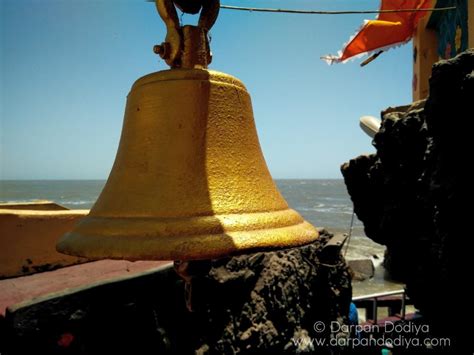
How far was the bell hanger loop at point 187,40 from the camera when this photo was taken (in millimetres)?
1075

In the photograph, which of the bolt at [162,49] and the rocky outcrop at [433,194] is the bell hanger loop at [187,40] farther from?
the rocky outcrop at [433,194]

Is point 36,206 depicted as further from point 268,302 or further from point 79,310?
point 268,302

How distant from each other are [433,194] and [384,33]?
5.39 metres

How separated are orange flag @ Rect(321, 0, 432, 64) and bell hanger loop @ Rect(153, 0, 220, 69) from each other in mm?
7363

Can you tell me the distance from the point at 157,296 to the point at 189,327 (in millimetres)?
410

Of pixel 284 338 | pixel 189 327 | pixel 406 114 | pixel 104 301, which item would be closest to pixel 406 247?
pixel 406 114

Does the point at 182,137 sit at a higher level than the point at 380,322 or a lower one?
higher

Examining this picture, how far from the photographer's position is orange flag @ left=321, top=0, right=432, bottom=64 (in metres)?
7.83

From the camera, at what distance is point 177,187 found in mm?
970

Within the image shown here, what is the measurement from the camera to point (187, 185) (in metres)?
0.97

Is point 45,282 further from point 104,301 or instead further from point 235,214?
point 235,214

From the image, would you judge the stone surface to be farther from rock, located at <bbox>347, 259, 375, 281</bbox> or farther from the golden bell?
rock, located at <bbox>347, 259, 375, 281</bbox>
